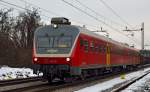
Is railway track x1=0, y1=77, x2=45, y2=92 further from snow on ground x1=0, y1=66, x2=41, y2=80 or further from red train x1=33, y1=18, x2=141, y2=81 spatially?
snow on ground x1=0, y1=66, x2=41, y2=80

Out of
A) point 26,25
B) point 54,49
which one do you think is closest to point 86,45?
point 54,49

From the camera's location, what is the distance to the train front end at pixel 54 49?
20.0 meters

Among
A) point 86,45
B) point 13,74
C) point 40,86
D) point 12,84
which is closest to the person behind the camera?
point 40,86

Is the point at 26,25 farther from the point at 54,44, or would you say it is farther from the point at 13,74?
the point at 54,44

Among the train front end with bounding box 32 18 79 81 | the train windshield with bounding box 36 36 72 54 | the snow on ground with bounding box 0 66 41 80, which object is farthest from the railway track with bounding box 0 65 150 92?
the snow on ground with bounding box 0 66 41 80

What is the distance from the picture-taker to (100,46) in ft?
84.8

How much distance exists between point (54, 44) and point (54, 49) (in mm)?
310

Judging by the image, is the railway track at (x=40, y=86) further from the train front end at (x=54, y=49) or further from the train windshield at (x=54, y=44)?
the train windshield at (x=54, y=44)

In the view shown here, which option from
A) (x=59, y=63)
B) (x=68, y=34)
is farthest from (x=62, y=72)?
(x=68, y=34)

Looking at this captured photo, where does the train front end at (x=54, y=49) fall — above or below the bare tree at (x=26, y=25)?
below

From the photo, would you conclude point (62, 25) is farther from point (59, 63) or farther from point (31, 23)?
point (31, 23)

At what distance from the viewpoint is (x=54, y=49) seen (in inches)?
806

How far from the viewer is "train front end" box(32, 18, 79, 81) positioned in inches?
789

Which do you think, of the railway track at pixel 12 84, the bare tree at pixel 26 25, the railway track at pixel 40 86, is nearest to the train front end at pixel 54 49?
the railway track at pixel 40 86
